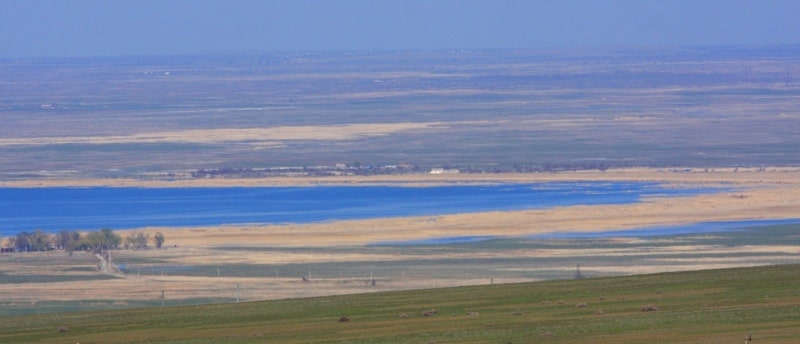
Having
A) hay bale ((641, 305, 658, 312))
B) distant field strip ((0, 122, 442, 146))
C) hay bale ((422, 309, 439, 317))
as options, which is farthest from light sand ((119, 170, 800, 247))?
distant field strip ((0, 122, 442, 146))

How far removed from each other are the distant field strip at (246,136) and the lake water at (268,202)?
26521 millimetres

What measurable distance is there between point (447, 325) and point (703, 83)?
474 feet

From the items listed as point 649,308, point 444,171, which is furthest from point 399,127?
point 649,308

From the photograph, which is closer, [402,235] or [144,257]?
[144,257]

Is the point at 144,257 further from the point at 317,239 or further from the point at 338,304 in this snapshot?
the point at 338,304

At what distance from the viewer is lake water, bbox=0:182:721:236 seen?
59469mm

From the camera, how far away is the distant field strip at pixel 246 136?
9956 cm

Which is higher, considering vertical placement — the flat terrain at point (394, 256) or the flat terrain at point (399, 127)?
the flat terrain at point (399, 127)

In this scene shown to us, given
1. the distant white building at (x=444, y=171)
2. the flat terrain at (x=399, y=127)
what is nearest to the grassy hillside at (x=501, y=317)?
the distant white building at (x=444, y=171)

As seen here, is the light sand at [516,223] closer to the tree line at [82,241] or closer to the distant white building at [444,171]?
the tree line at [82,241]

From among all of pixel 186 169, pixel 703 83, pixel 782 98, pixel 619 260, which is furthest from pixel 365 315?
pixel 703 83

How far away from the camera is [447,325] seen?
1075 inches

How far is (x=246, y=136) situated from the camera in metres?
102

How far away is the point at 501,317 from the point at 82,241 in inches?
1031
